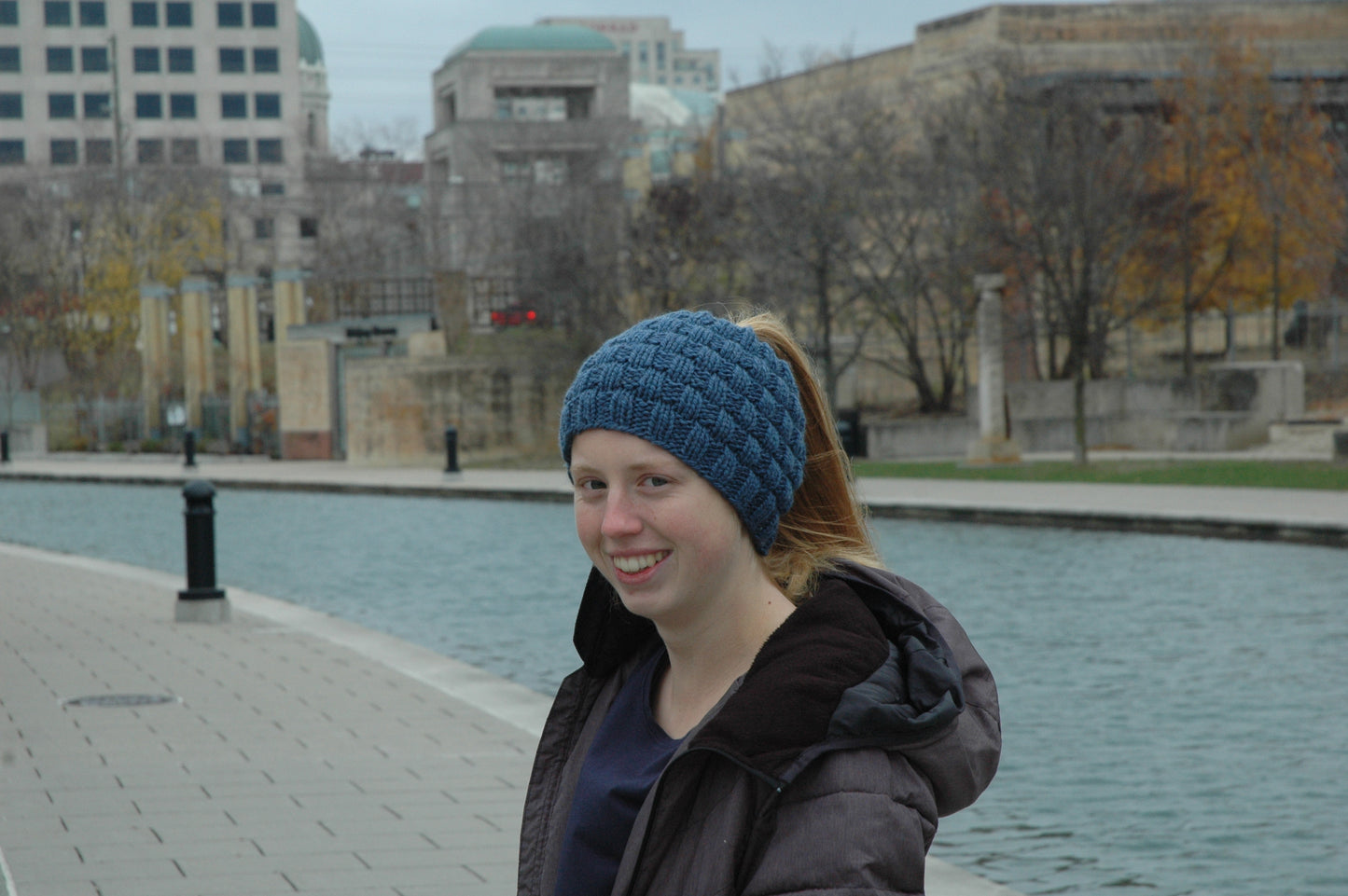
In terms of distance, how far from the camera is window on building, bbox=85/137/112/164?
83.3 m

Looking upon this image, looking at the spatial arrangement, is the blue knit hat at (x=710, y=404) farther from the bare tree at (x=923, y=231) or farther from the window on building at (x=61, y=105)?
the window on building at (x=61, y=105)

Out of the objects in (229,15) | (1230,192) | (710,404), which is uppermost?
(229,15)

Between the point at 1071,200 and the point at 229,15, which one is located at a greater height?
the point at 229,15

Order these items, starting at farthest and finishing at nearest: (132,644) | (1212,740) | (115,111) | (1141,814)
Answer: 1. (115,111)
2. (132,644)
3. (1212,740)
4. (1141,814)

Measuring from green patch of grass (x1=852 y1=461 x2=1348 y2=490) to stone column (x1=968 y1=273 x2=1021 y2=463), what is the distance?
1.55 feet

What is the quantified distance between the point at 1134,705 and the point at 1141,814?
2.13 m

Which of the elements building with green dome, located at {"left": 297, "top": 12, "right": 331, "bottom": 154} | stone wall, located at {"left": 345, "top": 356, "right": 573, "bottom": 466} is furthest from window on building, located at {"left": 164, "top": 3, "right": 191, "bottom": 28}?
stone wall, located at {"left": 345, "top": 356, "right": 573, "bottom": 466}

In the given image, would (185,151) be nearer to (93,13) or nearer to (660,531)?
(93,13)

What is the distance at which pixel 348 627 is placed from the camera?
11531 mm

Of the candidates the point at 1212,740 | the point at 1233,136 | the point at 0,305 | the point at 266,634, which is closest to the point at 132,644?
the point at 266,634

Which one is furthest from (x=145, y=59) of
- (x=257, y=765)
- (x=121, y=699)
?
(x=257, y=765)

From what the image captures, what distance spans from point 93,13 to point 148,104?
21.7 feet

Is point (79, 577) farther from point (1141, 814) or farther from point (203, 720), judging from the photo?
point (1141, 814)

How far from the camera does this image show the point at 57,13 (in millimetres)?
105625
